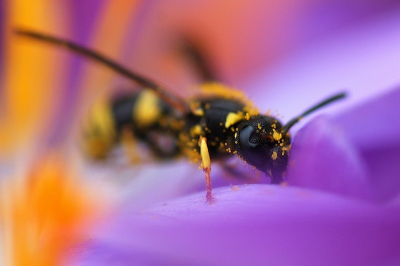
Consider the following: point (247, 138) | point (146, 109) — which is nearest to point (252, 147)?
point (247, 138)

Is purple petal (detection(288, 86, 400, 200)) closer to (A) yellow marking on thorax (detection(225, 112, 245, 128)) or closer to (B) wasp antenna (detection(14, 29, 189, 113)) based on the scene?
(A) yellow marking on thorax (detection(225, 112, 245, 128))

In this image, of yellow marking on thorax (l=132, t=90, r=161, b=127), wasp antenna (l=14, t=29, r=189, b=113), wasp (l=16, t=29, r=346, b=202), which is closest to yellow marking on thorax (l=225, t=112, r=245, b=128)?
wasp (l=16, t=29, r=346, b=202)

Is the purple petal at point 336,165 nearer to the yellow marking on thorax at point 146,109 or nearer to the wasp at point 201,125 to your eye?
the wasp at point 201,125

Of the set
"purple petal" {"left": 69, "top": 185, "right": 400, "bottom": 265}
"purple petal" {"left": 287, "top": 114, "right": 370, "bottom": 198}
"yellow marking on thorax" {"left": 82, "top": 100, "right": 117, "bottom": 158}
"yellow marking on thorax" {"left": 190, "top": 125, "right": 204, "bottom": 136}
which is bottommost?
"purple petal" {"left": 69, "top": 185, "right": 400, "bottom": 265}

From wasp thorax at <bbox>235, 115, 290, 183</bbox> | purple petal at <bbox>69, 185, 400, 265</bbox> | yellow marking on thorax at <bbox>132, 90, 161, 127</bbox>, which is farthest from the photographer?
yellow marking on thorax at <bbox>132, 90, 161, 127</bbox>

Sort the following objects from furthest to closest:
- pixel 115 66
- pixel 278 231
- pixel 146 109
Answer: pixel 146 109
pixel 115 66
pixel 278 231

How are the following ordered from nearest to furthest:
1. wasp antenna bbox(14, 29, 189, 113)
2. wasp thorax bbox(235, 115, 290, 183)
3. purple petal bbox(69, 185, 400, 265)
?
purple petal bbox(69, 185, 400, 265) → wasp thorax bbox(235, 115, 290, 183) → wasp antenna bbox(14, 29, 189, 113)

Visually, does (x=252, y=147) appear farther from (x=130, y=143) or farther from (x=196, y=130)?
(x=130, y=143)

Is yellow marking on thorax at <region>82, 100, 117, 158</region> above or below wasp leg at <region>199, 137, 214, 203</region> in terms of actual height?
above
